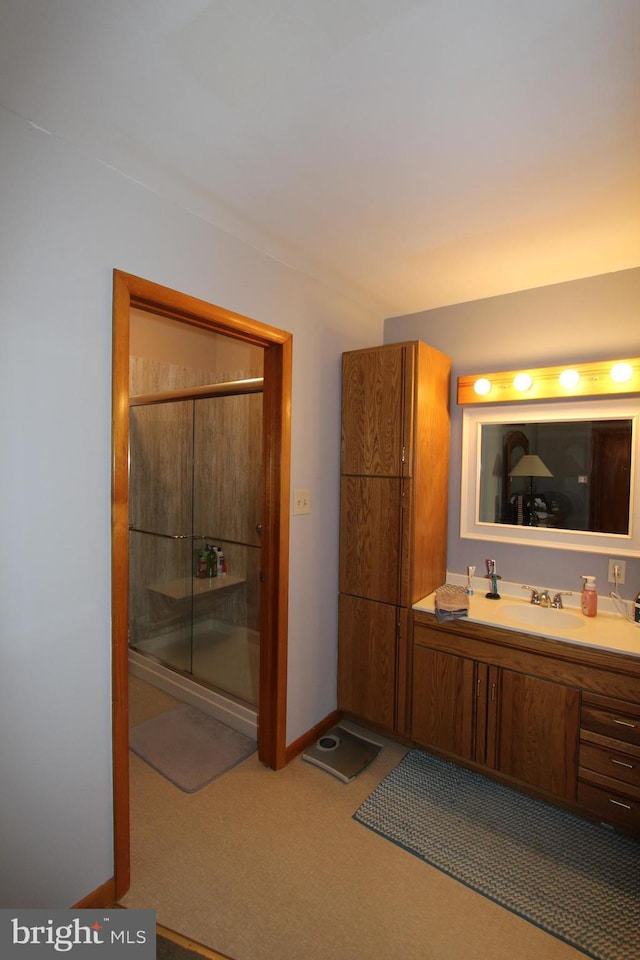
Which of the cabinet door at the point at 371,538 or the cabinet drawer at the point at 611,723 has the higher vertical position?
the cabinet door at the point at 371,538

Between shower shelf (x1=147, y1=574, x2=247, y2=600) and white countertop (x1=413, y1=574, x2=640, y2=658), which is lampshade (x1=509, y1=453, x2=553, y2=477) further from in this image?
shower shelf (x1=147, y1=574, x2=247, y2=600)

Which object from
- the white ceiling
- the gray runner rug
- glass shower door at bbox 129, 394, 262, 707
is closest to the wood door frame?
the white ceiling

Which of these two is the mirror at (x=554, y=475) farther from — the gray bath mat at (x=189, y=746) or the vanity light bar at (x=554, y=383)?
the gray bath mat at (x=189, y=746)

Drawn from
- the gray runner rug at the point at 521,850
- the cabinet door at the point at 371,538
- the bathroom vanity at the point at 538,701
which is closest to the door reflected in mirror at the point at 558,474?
the bathroom vanity at the point at 538,701

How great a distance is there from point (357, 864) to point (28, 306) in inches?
90.9

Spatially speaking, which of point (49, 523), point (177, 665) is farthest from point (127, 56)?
point (177, 665)

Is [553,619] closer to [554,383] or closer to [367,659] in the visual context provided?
[367,659]

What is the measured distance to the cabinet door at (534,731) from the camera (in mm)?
1980

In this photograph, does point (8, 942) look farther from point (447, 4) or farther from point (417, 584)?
point (447, 4)

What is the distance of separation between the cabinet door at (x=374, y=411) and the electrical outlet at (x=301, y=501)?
314 mm

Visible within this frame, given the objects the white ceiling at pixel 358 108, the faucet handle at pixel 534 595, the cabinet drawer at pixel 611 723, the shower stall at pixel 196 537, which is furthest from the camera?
the shower stall at pixel 196 537

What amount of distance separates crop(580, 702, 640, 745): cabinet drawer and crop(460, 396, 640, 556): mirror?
2.52 ft

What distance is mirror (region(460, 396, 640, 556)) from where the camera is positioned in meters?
2.27

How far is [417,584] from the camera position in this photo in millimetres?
2477
